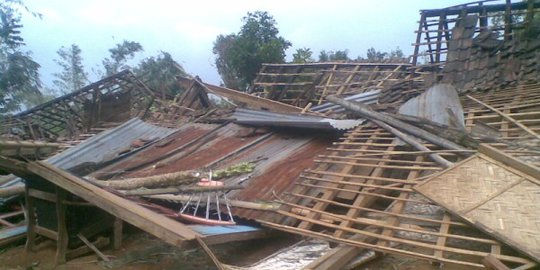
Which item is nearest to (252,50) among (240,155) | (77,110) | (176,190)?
(77,110)

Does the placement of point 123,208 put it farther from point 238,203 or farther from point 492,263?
point 492,263

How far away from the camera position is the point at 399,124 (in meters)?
5.88

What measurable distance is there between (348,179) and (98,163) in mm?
4851

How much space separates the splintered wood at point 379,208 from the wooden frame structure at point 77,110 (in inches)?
321

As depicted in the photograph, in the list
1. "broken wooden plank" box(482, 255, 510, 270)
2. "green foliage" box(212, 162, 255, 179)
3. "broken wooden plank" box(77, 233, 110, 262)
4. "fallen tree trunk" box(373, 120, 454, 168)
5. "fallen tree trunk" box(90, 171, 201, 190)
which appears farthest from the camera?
"green foliage" box(212, 162, 255, 179)

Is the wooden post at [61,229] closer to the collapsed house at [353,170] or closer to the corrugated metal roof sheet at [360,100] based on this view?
the collapsed house at [353,170]

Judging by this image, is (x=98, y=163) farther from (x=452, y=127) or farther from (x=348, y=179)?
(x=452, y=127)

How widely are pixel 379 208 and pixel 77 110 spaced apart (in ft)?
32.5

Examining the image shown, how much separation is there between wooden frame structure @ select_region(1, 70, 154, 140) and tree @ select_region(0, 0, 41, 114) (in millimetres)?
679

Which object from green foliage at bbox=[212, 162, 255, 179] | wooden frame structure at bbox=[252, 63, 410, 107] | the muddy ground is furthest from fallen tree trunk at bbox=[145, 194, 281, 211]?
wooden frame structure at bbox=[252, 63, 410, 107]

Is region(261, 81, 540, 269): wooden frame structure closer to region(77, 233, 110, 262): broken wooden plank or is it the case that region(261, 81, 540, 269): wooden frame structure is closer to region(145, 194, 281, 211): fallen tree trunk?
region(145, 194, 281, 211): fallen tree trunk

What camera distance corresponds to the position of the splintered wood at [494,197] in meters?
3.31

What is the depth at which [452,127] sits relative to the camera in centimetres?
539

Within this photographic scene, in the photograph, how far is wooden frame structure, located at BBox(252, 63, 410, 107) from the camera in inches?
430
